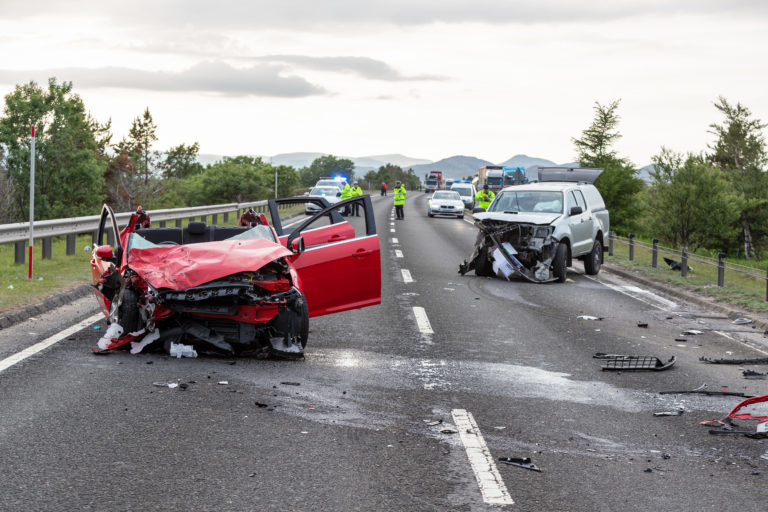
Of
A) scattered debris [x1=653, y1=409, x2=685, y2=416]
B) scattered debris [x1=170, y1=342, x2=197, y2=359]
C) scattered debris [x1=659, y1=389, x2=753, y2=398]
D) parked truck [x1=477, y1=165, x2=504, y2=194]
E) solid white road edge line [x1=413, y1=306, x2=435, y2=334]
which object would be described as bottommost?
solid white road edge line [x1=413, y1=306, x2=435, y2=334]

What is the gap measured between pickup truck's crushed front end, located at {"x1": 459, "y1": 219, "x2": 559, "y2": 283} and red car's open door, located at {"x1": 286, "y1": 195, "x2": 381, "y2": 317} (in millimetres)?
7426

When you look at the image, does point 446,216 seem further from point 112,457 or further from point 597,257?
point 112,457

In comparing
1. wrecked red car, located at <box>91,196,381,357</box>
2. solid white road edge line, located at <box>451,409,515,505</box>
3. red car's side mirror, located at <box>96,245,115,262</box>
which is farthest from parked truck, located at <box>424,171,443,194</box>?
solid white road edge line, located at <box>451,409,515,505</box>

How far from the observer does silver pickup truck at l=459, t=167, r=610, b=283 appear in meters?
15.9

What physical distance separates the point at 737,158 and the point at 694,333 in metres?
77.8

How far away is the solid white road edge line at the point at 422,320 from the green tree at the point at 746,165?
2209 inches

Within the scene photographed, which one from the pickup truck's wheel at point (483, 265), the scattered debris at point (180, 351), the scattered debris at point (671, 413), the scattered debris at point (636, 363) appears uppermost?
the pickup truck's wheel at point (483, 265)

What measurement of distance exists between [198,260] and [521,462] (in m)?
4.07

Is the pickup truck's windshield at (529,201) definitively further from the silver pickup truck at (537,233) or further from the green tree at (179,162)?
the green tree at (179,162)

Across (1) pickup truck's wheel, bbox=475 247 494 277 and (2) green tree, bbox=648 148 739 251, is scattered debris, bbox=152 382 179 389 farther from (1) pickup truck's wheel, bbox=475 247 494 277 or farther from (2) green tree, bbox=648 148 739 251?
(2) green tree, bbox=648 148 739 251

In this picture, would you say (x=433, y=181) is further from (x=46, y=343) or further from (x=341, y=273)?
(x=46, y=343)

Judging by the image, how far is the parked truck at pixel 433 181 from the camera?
112m

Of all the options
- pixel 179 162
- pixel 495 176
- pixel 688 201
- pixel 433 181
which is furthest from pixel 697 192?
pixel 179 162

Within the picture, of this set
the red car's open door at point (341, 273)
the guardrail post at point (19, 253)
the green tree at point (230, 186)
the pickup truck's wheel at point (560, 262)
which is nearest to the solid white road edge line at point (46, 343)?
the red car's open door at point (341, 273)
